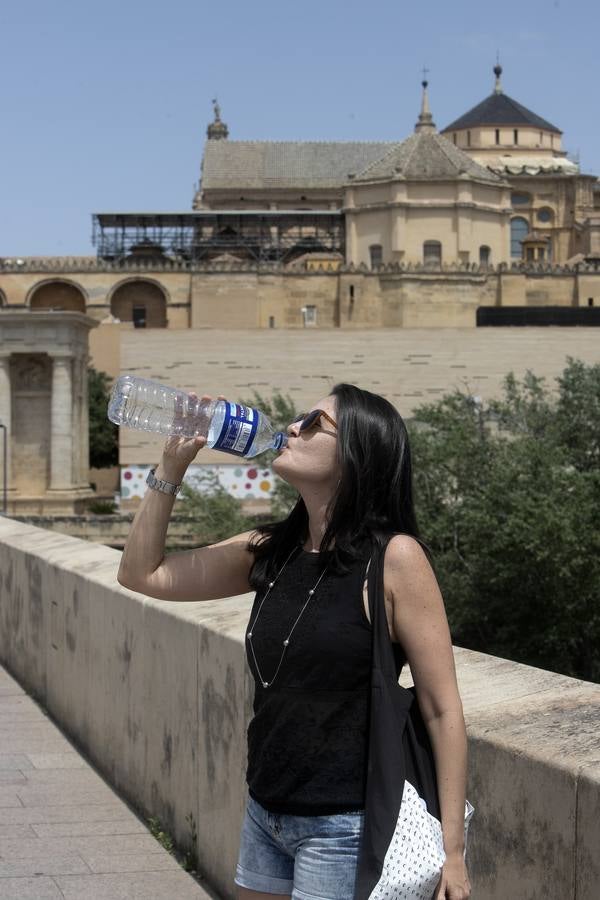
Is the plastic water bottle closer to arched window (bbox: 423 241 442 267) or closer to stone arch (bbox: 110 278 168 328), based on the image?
arched window (bbox: 423 241 442 267)

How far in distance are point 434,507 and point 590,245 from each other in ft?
166

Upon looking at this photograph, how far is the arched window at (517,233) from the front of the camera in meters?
83.4

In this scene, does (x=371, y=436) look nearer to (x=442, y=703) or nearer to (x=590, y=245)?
(x=442, y=703)

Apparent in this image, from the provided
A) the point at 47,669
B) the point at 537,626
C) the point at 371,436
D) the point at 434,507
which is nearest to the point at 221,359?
the point at 434,507

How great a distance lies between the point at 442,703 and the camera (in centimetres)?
252

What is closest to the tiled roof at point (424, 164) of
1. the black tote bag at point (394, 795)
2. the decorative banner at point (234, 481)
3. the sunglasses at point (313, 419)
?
the decorative banner at point (234, 481)

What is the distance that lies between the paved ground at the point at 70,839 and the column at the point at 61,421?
43662 millimetres

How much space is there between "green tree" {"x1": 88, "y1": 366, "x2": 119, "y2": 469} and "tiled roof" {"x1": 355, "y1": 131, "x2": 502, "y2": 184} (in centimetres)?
1913

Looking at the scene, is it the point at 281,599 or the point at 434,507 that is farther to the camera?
the point at 434,507

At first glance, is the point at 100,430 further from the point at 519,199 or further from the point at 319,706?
the point at 319,706

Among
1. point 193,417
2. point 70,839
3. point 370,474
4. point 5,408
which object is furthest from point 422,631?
point 5,408

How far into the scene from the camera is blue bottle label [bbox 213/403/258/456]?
10.1 ft

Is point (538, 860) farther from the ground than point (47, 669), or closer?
farther from the ground

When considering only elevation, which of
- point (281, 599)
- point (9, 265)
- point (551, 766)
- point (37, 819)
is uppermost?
point (9, 265)
